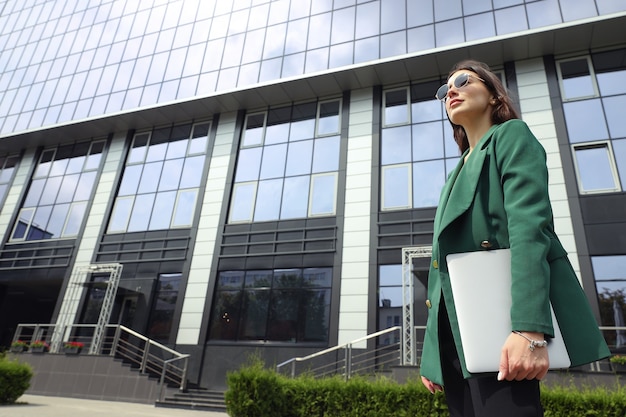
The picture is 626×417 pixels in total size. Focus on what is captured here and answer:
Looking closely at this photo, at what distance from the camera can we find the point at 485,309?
148 cm

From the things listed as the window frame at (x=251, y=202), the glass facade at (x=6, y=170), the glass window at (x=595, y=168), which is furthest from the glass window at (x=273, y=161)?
the glass facade at (x=6, y=170)

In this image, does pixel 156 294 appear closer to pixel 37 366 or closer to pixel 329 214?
pixel 37 366

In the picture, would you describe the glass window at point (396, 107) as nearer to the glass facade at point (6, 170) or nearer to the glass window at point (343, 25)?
the glass window at point (343, 25)

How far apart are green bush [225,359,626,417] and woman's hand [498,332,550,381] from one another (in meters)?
6.57

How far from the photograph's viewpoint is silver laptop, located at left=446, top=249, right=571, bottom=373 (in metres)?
1.42

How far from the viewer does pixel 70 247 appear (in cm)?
1969

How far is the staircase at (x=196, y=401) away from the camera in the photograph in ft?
41.5

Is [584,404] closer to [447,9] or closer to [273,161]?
[273,161]

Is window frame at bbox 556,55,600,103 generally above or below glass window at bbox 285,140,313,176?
above

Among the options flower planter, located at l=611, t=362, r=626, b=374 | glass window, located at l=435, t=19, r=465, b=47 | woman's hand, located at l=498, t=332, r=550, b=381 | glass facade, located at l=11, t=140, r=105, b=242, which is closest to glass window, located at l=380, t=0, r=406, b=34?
glass window, located at l=435, t=19, r=465, b=47

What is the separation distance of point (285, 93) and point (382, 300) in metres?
10.3

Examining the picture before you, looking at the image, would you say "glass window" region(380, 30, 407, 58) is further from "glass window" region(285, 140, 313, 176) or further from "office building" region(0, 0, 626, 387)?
"glass window" region(285, 140, 313, 176)

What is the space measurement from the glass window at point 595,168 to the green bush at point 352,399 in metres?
7.90

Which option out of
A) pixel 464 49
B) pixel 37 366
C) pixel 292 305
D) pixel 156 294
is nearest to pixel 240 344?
pixel 292 305
